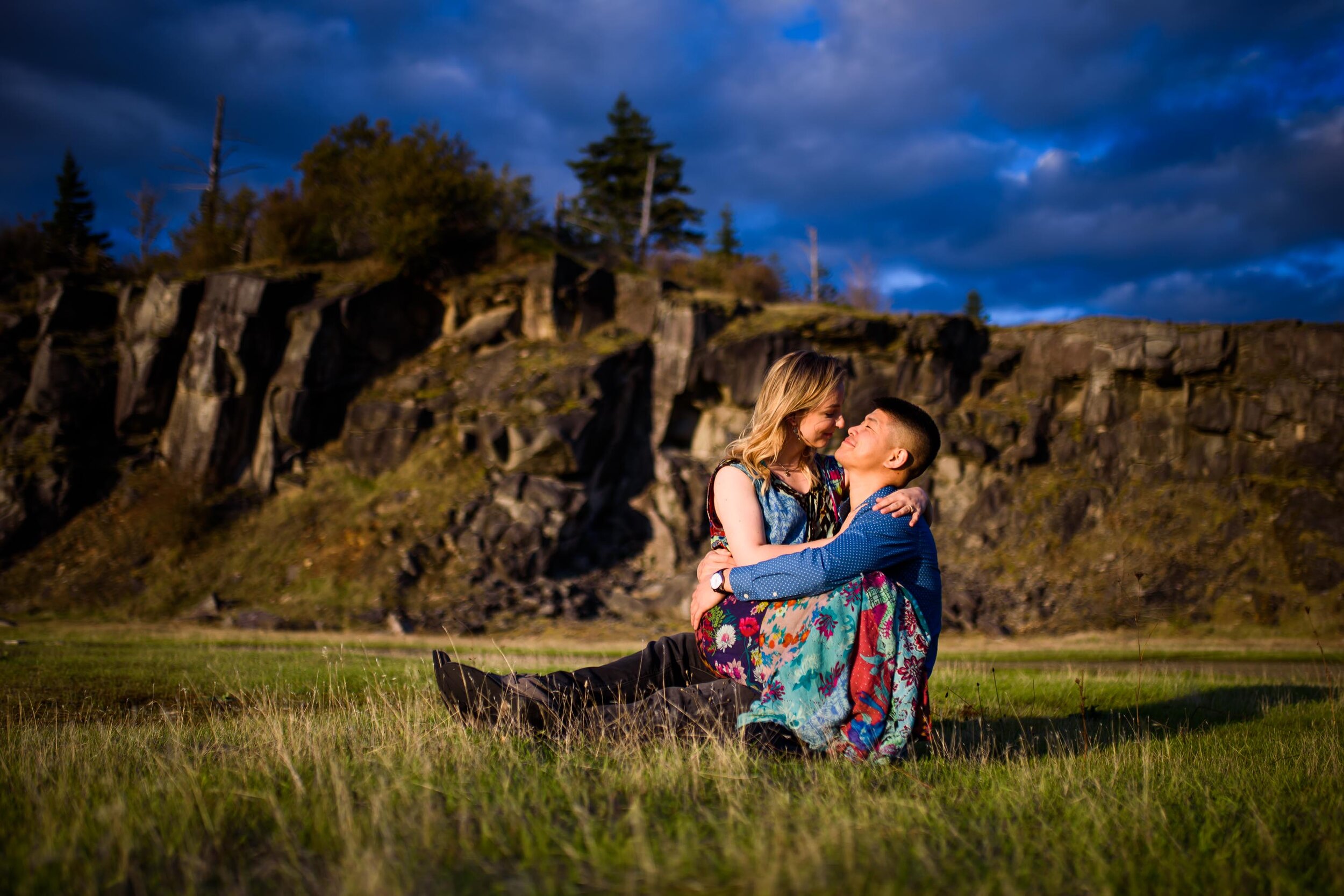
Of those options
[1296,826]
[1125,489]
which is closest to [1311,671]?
[1296,826]

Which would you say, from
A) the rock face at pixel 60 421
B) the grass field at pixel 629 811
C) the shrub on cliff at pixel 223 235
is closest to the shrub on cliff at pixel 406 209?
the shrub on cliff at pixel 223 235

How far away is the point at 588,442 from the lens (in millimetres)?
26547

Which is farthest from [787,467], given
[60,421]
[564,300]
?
[60,421]

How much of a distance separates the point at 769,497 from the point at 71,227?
4728 centimetres

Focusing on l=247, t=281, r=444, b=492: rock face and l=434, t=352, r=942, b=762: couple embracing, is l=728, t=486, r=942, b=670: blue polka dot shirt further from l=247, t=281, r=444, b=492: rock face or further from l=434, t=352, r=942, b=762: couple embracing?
l=247, t=281, r=444, b=492: rock face

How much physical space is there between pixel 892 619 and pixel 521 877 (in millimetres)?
2235

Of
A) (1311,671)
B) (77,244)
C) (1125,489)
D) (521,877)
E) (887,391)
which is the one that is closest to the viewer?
(521,877)

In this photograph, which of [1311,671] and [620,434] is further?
[620,434]

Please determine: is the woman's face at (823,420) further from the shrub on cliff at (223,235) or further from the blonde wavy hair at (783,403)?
the shrub on cliff at (223,235)

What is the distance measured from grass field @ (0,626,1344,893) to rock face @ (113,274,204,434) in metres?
27.3

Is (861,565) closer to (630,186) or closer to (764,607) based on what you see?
(764,607)

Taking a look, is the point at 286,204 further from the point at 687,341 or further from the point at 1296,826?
the point at 1296,826

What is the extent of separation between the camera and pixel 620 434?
28031mm

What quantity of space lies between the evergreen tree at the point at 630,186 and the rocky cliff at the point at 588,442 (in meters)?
17.1
